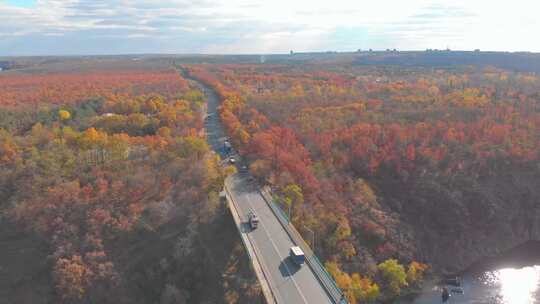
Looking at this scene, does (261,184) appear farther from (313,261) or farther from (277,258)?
(313,261)

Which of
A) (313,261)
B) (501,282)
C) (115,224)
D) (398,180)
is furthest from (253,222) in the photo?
(501,282)

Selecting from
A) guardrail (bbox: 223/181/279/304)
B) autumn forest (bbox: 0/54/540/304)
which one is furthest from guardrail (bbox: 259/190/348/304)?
guardrail (bbox: 223/181/279/304)

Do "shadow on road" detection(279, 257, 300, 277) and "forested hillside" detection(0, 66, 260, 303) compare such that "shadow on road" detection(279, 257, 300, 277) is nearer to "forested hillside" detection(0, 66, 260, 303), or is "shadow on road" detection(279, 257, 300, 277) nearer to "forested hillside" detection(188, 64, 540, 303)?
"forested hillside" detection(0, 66, 260, 303)

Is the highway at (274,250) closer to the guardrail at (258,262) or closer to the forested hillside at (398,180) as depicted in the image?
the guardrail at (258,262)

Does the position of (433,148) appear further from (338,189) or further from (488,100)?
(488,100)

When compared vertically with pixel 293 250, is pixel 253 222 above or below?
above
